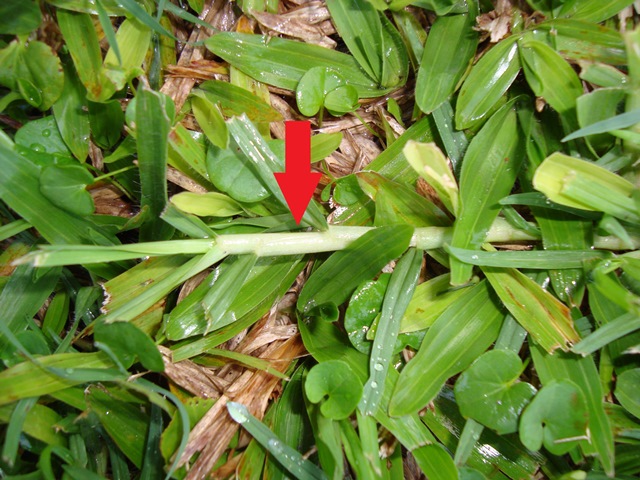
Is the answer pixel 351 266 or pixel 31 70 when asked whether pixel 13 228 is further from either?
pixel 351 266

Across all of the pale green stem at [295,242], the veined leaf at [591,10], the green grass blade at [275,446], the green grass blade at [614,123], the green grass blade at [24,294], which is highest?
the veined leaf at [591,10]

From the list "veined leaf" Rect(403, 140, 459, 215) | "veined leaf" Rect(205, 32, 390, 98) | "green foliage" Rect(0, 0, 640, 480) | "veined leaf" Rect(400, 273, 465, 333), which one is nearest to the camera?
"veined leaf" Rect(403, 140, 459, 215)

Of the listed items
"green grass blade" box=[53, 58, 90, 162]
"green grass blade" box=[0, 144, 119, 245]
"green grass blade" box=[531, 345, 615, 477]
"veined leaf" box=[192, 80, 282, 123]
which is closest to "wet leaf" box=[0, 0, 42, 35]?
"green grass blade" box=[53, 58, 90, 162]

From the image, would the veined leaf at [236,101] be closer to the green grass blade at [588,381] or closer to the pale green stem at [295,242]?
the pale green stem at [295,242]

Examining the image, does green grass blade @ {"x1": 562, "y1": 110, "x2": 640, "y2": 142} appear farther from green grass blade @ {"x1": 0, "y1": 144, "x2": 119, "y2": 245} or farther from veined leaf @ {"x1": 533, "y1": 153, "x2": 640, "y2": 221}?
green grass blade @ {"x1": 0, "y1": 144, "x2": 119, "y2": 245}

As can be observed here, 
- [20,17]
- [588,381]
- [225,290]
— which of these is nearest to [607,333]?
[588,381]

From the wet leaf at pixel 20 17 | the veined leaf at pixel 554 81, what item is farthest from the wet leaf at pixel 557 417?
the wet leaf at pixel 20 17

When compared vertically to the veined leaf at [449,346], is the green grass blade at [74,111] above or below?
above
